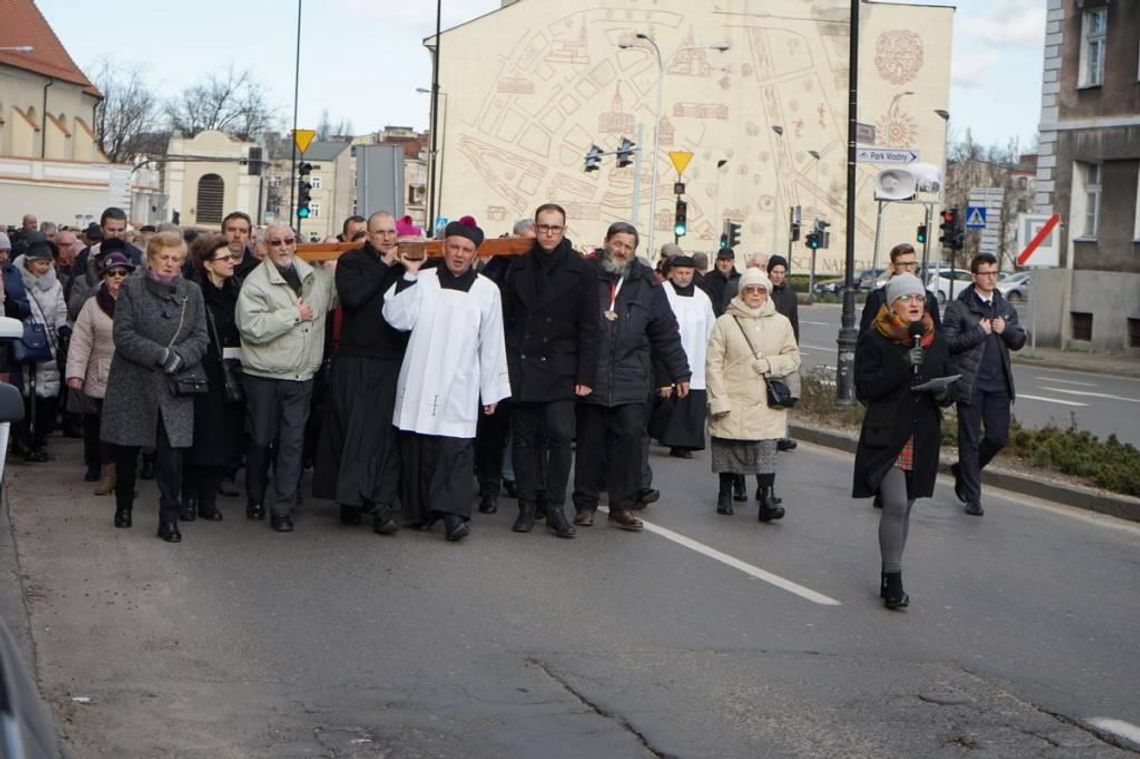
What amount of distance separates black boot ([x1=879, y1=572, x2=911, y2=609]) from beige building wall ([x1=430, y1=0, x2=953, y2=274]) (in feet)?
241

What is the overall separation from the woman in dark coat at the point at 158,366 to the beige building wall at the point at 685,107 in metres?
71.9

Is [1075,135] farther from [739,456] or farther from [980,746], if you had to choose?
[980,746]

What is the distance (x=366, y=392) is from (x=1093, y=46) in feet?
110

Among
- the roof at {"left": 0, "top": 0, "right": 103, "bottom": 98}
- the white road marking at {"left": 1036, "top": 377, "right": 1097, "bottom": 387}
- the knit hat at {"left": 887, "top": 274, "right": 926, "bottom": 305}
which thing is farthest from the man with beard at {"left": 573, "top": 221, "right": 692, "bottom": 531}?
the roof at {"left": 0, "top": 0, "right": 103, "bottom": 98}

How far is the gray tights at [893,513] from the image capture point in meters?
9.33

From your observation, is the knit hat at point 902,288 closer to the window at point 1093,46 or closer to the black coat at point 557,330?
the black coat at point 557,330

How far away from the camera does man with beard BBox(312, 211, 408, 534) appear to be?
11.1 metres

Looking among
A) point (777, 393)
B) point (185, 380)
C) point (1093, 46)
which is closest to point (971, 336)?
point (777, 393)

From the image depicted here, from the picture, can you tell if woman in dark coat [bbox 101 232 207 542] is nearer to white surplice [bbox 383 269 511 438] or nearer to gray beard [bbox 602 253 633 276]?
white surplice [bbox 383 269 511 438]

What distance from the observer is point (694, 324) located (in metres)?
14.8

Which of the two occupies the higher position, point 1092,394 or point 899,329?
point 899,329

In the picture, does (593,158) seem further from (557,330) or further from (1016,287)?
(557,330)

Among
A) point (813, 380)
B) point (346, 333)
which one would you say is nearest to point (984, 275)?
point (346, 333)

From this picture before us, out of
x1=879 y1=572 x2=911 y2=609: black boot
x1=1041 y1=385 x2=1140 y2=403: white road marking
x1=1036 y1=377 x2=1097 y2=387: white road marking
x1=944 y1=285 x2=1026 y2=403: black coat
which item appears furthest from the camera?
x1=1036 y1=377 x2=1097 y2=387: white road marking
